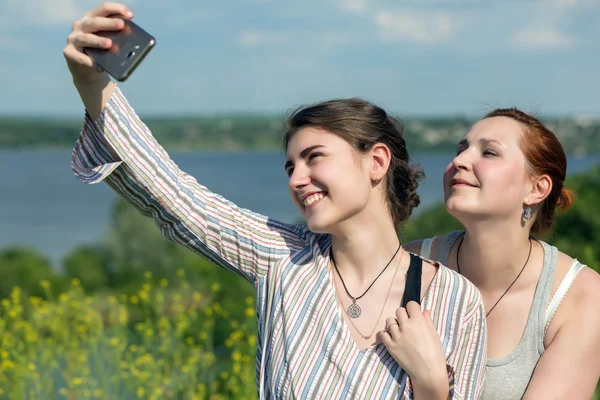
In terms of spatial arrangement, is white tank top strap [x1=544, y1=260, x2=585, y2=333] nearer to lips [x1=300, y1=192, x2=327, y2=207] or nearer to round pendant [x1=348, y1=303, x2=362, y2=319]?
round pendant [x1=348, y1=303, x2=362, y2=319]

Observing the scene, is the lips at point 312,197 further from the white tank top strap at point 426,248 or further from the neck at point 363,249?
the white tank top strap at point 426,248

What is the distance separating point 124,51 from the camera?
180 centimetres

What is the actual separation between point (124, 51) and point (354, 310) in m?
0.93

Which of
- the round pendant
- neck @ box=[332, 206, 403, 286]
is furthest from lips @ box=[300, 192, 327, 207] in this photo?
the round pendant

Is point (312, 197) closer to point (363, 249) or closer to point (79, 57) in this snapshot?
point (363, 249)

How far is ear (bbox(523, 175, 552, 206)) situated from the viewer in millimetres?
2572

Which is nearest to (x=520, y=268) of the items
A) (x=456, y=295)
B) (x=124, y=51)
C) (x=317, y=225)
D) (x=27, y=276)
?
(x=456, y=295)

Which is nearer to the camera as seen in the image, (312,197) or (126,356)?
(312,197)

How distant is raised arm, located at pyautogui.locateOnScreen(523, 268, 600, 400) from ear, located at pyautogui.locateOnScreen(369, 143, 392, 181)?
724mm

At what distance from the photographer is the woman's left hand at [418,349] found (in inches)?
78.8

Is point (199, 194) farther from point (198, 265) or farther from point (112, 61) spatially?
point (198, 265)

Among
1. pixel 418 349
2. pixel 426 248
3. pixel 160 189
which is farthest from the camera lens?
pixel 426 248

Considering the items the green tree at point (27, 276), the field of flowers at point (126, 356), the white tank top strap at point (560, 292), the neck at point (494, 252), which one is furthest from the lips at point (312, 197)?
the green tree at point (27, 276)

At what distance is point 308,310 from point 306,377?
0.19 metres
